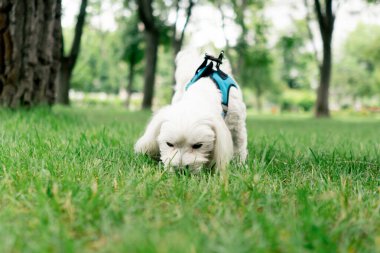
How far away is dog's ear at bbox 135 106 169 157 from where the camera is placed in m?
3.33

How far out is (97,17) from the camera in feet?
109

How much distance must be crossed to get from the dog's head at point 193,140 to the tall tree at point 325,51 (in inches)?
685

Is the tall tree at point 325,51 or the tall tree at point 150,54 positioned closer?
the tall tree at point 150,54

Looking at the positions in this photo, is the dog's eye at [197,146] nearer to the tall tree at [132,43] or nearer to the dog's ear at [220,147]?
the dog's ear at [220,147]

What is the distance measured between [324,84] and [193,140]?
18.7 metres

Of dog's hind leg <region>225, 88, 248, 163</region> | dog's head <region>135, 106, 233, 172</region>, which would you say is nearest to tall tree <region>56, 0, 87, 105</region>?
dog's hind leg <region>225, 88, 248, 163</region>

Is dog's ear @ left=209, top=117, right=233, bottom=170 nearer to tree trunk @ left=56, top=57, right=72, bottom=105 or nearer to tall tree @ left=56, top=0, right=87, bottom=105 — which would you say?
tall tree @ left=56, top=0, right=87, bottom=105

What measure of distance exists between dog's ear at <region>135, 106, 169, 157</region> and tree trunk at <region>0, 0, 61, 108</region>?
14.4ft

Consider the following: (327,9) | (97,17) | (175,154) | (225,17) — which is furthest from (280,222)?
(97,17)

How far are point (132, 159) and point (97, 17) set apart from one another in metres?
31.8

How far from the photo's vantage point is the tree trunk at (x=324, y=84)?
20.3 metres

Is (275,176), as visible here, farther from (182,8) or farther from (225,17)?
(225,17)

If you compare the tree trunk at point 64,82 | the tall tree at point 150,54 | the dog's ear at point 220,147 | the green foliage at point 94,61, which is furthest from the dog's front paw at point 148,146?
the green foliage at point 94,61

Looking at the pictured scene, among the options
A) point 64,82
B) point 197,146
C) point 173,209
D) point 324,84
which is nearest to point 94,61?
point 64,82
